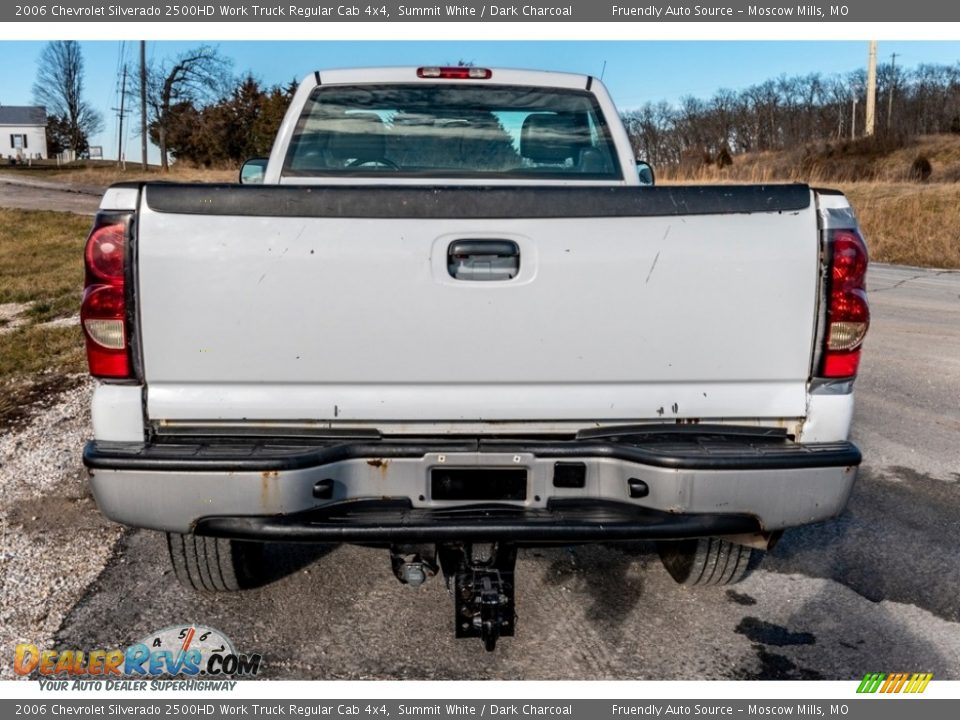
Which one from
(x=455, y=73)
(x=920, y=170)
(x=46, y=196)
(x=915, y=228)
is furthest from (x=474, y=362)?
(x=920, y=170)

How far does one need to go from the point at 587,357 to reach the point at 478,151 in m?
1.97

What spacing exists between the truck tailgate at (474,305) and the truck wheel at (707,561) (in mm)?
875

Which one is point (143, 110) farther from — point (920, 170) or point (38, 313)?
point (38, 313)

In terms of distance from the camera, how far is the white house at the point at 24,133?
92.2m

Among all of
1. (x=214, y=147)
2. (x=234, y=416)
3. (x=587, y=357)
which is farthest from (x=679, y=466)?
(x=214, y=147)

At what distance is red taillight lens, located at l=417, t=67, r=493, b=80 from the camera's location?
477 cm

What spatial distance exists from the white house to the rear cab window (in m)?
97.7

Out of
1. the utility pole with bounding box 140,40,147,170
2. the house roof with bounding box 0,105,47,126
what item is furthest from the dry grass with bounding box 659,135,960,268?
the house roof with bounding box 0,105,47,126

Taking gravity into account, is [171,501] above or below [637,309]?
below

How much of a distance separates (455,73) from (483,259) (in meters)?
2.21

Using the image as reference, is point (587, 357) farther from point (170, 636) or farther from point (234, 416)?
point (170, 636)

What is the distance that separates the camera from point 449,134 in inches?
182

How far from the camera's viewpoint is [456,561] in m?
3.22

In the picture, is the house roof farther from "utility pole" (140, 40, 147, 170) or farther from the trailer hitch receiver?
the trailer hitch receiver
